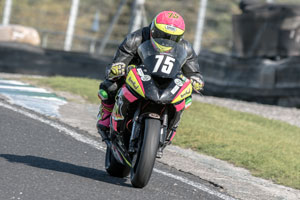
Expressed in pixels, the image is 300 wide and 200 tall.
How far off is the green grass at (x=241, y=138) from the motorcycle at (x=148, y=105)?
91.3 inches

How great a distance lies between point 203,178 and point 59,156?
1563 mm

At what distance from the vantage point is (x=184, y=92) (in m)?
6.07

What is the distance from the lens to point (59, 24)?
56.4 metres

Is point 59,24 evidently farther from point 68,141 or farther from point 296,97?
point 68,141

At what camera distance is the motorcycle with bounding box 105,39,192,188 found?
19.2ft

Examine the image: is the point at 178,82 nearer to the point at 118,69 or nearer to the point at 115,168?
the point at 118,69

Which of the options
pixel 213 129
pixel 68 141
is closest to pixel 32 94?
pixel 213 129

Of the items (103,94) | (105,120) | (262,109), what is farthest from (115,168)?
(262,109)

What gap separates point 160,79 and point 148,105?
248mm

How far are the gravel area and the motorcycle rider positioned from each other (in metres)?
7.59

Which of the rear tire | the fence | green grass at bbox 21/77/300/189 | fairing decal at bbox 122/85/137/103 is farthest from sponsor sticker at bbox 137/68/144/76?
the fence

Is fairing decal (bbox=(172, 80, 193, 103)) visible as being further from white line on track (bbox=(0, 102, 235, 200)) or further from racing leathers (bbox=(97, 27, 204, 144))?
white line on track (bbox=(0, 102, 235, 200))

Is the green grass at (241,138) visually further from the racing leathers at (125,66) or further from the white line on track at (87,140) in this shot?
the racing leathers at (125,66)

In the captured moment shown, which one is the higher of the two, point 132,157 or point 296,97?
point 132,157
